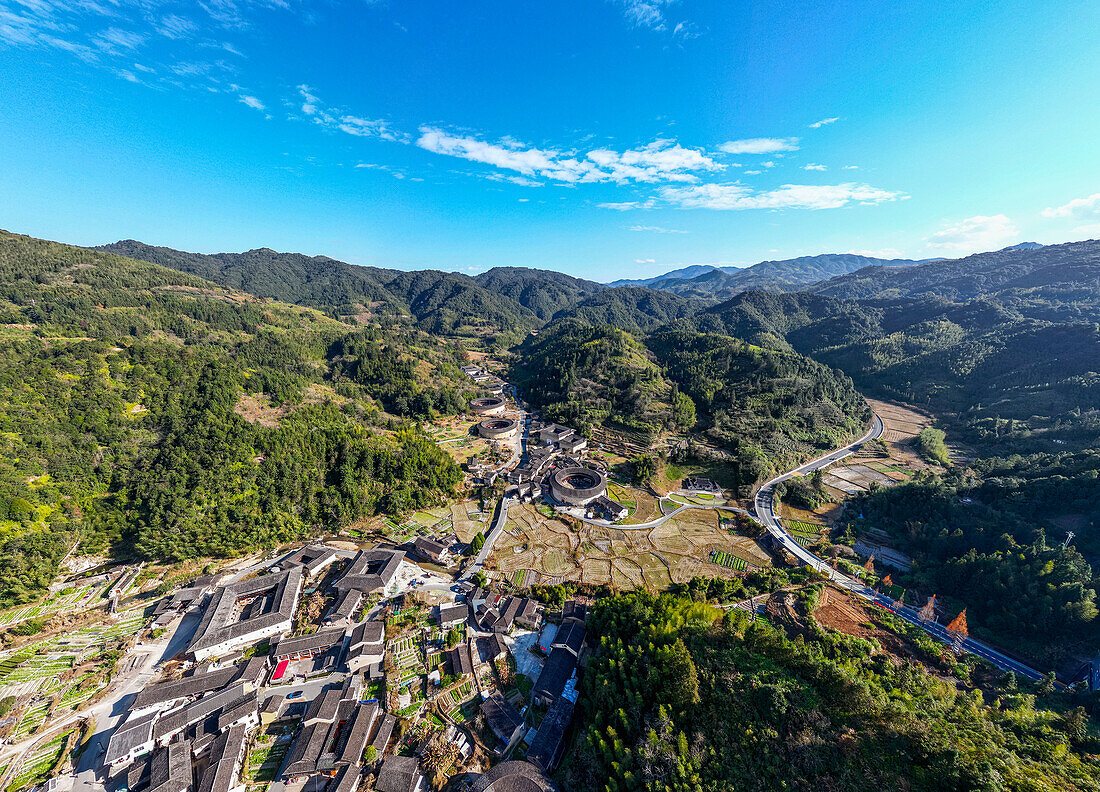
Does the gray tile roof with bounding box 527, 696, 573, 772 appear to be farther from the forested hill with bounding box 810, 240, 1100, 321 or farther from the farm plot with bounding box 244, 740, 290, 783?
the forested hill with bounding box 810, 240, 1100, 321

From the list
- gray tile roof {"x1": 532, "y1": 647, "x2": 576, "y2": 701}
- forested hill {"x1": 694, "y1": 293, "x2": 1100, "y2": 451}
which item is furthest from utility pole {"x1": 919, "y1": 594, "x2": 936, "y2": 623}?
forested hill {"x1": 694, "y1": 293, "x2": 1100, "y2": 451}

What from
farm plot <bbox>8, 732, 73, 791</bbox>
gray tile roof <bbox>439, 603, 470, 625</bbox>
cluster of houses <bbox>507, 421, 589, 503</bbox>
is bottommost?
farm plot <bbox>8, 732, 73, 791</bbox>

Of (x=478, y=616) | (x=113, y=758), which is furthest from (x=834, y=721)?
(x=113, y=758)

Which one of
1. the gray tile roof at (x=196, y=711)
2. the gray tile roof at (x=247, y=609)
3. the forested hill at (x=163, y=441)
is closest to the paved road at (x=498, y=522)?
the forested hill at (x=163, y=441)

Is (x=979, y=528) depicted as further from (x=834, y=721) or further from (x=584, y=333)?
(x=584, y=333)

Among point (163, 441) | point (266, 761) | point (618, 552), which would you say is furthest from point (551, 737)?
point (163, 441)

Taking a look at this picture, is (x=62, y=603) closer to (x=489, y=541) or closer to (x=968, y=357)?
(x=489, y=541)
